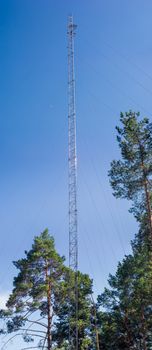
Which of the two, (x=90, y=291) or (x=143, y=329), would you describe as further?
(x=90, y=291)

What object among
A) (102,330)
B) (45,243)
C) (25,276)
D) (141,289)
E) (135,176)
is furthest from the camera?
(102,330)

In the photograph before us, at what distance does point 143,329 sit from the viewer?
34469mm

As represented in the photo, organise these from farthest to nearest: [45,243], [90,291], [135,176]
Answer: [90,291]
[45,243]
[135,176]

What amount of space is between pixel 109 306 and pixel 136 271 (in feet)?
28.4

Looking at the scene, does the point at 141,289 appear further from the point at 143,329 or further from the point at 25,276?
the point at 25,276

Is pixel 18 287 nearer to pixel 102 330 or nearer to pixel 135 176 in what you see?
pixel 102 330

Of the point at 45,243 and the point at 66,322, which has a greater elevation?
the point at 45,243

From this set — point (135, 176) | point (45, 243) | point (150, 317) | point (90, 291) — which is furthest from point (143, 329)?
point (135, 176)

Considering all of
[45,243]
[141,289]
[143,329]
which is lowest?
[143,329]

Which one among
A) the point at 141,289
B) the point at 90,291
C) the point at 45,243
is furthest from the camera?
the point at 90,291

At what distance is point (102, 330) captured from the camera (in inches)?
1460

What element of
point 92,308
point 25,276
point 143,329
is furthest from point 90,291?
point 25,276

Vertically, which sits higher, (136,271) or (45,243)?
(45,243)

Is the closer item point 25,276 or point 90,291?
point 25,276
